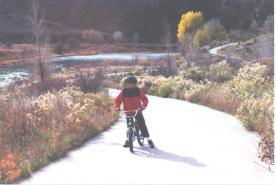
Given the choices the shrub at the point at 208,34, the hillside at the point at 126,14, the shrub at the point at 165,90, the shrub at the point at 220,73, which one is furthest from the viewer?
the hillside at the point at 126,14

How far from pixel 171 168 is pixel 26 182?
2.24 metres

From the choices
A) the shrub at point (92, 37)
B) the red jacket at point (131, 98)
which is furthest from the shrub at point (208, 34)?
the red jacket at point (131, 98)

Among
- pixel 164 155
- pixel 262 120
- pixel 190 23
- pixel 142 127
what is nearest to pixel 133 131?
pixel 142 127

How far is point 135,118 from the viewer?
34.3ft

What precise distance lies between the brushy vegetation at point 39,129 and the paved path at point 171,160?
0.24 metres

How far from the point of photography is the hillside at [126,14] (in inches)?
3319

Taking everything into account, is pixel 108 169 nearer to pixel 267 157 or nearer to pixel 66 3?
pixel 267 157

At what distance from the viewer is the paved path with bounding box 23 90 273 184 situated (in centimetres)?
816

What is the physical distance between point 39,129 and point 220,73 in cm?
1280

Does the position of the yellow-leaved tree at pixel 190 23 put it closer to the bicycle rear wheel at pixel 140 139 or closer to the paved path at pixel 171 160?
the paved path at pixel 171 160

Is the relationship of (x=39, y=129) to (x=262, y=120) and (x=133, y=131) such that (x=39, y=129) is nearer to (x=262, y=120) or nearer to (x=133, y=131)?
(x=133, y=131)

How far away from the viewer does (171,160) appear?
9383 millimetres

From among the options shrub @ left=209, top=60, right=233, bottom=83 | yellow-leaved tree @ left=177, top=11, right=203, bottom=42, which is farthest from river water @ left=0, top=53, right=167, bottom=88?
shrub @ left=209, top=60, right=233, bottom=83

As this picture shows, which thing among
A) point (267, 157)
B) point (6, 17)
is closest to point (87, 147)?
point (267, 157)
